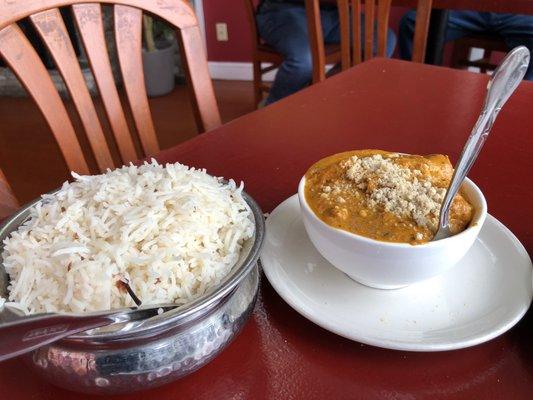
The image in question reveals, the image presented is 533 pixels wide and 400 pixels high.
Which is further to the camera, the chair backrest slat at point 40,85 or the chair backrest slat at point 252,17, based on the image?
the chair backrest slat at point 252,17

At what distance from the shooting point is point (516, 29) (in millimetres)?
2184

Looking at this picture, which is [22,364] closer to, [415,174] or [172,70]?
[415,174]

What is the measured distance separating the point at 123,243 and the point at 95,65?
593 mm

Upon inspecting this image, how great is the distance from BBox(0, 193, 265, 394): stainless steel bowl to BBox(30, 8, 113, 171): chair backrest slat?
544mm

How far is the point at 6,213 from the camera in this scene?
2.41 ft

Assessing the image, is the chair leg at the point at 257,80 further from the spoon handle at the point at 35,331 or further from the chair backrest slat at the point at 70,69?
the spoon handle at the point at 35,331

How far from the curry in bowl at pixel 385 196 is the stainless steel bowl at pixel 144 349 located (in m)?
0.12

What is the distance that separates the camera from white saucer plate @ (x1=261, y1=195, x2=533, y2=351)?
45cm

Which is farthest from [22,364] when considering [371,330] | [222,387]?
[371,330]

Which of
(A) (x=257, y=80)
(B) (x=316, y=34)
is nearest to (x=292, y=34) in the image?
(A) (x=257, y=80)

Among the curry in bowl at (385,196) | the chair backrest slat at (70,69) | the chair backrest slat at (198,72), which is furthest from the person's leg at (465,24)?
the curry in bowl at (385,196)

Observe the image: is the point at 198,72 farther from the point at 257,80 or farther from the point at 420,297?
the point at 257,80

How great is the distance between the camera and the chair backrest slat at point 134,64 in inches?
36.9

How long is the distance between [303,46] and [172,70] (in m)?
1.23
